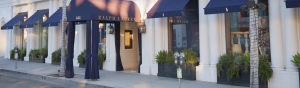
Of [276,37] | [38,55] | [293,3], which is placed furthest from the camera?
[38,55]

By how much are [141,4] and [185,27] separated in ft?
9.26

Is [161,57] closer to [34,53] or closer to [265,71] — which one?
[265,71]

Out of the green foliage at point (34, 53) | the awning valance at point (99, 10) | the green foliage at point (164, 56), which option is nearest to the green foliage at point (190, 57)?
the green foliage at point (164, 56)

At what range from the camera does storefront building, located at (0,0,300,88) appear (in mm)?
8391

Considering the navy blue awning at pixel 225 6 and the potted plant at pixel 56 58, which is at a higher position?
the navy blue awning at pixel 225 6

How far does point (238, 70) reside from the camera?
8875 millimetres

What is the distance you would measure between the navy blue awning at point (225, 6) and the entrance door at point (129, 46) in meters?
6.83

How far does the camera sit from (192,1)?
37.8 ft

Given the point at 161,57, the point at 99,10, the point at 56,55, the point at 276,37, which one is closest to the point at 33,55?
the point at 56,55

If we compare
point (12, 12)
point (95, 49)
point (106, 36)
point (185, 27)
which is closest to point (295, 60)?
point (185, 27)

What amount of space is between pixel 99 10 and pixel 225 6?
5.39 metres

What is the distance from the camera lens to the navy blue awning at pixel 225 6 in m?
8.37

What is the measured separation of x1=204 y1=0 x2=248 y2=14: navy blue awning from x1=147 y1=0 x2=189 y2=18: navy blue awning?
1.41 metres

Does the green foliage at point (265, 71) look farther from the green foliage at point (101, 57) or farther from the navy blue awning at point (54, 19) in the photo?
the navy blue awning at point (54, 19)
